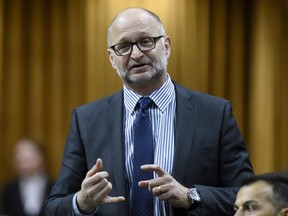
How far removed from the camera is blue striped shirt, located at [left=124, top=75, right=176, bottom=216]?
9.55 feet

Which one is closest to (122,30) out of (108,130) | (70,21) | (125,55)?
(125,55)

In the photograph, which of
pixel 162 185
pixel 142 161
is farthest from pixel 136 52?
pixel 162 185

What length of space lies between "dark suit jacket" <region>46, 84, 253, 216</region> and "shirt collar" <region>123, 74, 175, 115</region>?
0.09 feet

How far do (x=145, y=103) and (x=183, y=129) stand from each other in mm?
172

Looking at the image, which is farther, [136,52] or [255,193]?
[136,52]

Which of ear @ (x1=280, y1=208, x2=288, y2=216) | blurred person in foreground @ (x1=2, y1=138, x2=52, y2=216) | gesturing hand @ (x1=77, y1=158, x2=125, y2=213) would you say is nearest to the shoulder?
gesturing hand @ (x1=77, y1=158, x2=125, y2=213)

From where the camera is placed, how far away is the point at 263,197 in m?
2.73

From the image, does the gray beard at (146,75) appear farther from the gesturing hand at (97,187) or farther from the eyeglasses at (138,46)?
the gesturing hand at (97,187)

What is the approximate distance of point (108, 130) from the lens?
9.80 ft

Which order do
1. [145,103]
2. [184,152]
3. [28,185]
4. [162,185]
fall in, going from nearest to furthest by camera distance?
1. [162,185]
2. [184,152]
3. [145,103]
4. [28,185]

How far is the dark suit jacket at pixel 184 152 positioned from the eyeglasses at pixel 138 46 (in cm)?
19

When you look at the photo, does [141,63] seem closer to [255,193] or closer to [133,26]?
[133,26]

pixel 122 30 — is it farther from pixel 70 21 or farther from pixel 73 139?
pixel 70 21

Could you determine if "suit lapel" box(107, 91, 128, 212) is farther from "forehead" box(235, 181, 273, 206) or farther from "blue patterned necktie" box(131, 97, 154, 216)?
"forehead" box(235, 181, 273, 206)
